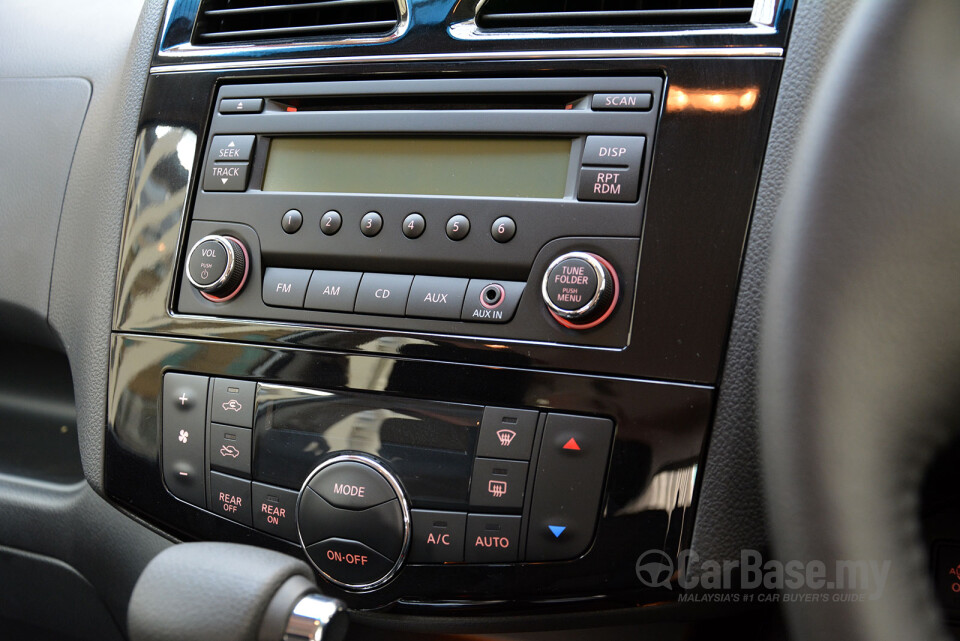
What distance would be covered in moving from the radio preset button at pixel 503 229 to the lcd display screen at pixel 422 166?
24mm

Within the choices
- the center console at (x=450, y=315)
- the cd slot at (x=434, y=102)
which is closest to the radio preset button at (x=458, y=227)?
the center console at (x=450, y=315)

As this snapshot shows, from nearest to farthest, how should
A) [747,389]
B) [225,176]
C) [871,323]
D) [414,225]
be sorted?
[871,323] → [747,389] → [414,225] → [225,176]

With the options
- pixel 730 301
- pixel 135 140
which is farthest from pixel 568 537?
pixel 135 140

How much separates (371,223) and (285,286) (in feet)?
0.35

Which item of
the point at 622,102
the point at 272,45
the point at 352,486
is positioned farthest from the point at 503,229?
the point at 272,45

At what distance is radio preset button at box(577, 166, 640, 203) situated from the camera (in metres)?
0.68

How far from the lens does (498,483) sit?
68 cm

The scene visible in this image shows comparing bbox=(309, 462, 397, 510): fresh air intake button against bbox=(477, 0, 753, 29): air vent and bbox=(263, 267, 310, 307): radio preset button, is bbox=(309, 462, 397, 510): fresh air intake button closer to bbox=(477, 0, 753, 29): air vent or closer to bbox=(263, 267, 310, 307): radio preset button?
bbox=(263, 267, 310, 307): radio preset button

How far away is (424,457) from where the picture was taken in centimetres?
71

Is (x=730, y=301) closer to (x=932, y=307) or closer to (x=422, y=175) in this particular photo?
(x=932, y=307)

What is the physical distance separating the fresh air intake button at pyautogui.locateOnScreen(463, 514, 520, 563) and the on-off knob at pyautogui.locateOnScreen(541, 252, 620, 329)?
0.56 ft

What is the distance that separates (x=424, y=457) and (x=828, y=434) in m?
0.33

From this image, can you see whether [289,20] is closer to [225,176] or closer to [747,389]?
[225,176]

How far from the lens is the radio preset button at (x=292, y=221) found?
31.0 inches
